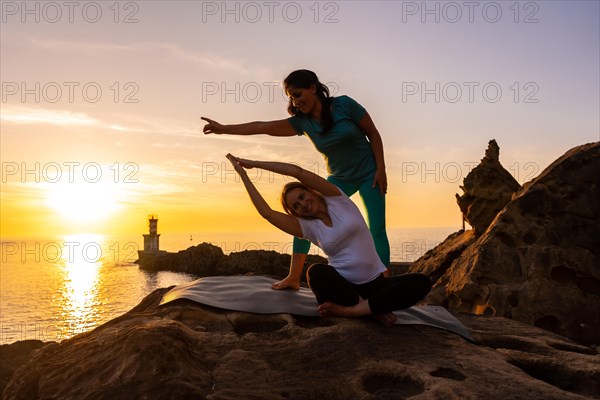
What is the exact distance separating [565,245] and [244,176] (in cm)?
562

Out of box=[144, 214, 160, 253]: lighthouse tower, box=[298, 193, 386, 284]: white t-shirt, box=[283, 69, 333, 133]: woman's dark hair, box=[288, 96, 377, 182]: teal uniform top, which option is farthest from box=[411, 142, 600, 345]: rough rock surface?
box=[144, 214, 160, 253]: lighthouse tower

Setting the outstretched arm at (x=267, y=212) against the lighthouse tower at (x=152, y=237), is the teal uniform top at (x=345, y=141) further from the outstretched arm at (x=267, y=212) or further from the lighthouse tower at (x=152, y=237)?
the lighthouse tower at (x=152, y=237)

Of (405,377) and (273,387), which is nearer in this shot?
(273,387)

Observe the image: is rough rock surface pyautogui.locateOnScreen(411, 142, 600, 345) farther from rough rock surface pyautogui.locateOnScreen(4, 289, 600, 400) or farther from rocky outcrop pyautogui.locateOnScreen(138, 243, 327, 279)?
rocky outcrop pyautogui.locateOnScreen(138, 243, 327, 279)

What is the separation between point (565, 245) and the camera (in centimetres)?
830

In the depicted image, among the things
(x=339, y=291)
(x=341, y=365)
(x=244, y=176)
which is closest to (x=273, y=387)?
(x=341, y=365)

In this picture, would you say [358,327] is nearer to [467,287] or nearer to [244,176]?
[244,176]

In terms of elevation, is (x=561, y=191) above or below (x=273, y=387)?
above

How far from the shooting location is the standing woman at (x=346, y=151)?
5387mm

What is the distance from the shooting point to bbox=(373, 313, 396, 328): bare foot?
4.57m

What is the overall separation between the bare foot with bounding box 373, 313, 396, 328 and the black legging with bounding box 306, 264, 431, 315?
5 centimetres

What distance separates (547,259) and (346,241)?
477 centimetres

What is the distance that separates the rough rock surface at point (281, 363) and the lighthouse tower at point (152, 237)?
69772 mm

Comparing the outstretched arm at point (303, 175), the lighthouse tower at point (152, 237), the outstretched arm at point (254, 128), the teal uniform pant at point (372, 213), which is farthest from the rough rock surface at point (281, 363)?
the lighthouse tower at point (152, 237)
